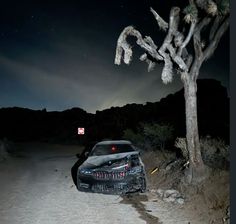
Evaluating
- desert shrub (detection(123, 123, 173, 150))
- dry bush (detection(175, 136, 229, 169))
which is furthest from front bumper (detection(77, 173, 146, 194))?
desert shrub (detection(123, 123, 173, 150))

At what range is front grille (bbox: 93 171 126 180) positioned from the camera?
10.7m

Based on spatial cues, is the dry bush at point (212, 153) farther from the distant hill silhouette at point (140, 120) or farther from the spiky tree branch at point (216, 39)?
the distant hill silhouette at point (140, 120)

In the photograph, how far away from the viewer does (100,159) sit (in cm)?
1199

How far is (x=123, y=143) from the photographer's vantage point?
13.3m

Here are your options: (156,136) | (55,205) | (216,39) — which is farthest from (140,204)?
(156,136)

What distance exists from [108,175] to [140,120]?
117 feet

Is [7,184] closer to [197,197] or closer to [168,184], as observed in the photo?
[168,184]

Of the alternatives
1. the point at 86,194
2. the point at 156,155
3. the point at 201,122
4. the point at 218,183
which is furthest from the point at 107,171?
the point at 201,122

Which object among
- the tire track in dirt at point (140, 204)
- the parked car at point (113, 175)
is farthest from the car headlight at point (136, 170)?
the tire track in dirt at point (140, 204)

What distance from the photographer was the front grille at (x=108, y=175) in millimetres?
10742

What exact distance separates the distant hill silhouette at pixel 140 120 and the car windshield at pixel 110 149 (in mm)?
8928

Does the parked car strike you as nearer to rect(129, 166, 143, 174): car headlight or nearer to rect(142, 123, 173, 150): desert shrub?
rect(129, 166, 143, 174): car headlight

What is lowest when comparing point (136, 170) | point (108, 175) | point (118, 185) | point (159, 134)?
point (118, 185)

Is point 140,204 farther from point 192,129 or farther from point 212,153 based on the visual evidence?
point 212,153
